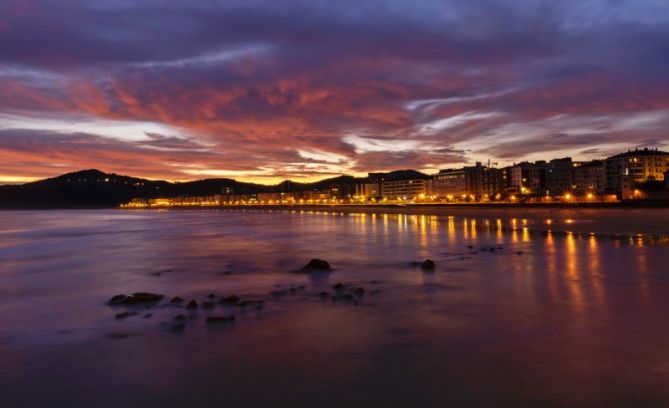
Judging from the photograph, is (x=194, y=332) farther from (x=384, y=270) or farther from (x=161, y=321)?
(x=384, y=270)

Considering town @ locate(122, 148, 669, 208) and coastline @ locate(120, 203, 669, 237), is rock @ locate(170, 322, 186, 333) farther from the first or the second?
town @ locate(122, 148, 669, 208)

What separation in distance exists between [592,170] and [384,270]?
151 metres

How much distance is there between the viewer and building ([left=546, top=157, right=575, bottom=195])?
15850cm

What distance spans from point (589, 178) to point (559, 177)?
1043 centimetres

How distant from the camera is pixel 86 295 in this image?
1575 cm

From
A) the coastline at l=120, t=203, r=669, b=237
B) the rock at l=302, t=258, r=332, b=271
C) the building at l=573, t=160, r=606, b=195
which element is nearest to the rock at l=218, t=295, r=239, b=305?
the rock at l=302, t=258, r=332, b=271

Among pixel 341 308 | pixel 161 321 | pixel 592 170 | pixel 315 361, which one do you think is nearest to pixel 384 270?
pixel 341 308

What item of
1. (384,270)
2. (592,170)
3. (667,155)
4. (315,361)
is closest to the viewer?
(315,361)

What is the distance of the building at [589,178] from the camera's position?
146 m

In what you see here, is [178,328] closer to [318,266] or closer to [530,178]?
[318,266]

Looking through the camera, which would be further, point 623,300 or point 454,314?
point 623,300

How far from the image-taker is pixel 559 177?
527ft

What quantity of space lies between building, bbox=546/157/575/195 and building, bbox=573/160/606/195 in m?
1.79

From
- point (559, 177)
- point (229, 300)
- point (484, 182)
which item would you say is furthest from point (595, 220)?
point (484, 182)
